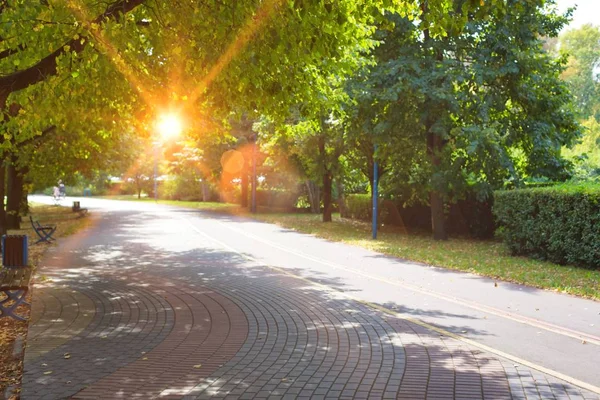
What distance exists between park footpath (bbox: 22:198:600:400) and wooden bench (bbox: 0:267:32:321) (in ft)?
1.02

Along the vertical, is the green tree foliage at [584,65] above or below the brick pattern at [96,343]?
above

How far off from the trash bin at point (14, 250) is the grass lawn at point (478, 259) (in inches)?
361

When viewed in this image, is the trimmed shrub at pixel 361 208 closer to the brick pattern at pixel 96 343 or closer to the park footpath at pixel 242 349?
the park footpath at pixel 242 349

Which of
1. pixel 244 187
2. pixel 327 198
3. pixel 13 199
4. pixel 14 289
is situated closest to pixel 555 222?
pixel 14 289

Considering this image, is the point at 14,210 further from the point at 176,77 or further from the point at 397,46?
the point at 176,77

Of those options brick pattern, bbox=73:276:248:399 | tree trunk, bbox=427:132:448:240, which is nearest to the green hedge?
tree trunk, bbox=427:132:448:240

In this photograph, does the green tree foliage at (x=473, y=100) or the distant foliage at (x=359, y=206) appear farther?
the distant foliage at (x=359, y=206)

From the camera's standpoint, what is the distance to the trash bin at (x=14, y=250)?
13.1 m

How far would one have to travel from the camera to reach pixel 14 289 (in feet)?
27.7

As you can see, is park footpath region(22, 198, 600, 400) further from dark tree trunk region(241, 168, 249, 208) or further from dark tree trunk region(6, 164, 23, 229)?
dark tree trunk region(241, 168, 249, 208)

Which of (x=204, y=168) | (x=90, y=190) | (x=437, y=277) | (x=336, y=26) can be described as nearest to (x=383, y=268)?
(x=437, y=277)

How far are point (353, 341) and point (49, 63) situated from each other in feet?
19.0

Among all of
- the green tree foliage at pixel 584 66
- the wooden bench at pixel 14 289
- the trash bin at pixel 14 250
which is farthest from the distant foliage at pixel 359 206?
the green tree foliage at pixel 584 66

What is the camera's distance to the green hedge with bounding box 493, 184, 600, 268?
1409 centimetres
